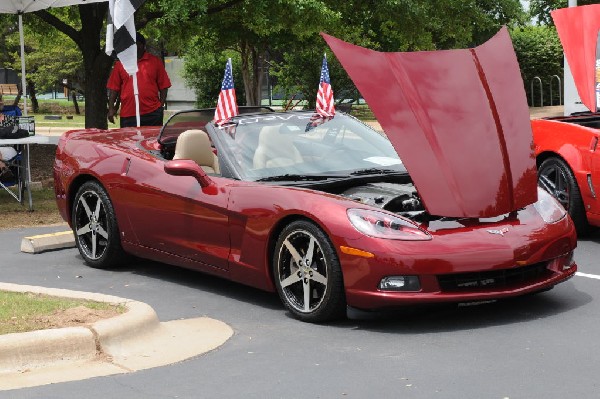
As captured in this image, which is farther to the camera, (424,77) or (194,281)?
(194,281)

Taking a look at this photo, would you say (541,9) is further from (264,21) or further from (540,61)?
(264,21)

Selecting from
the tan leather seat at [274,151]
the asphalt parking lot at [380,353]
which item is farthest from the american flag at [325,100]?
the asphalt parking lot at [380,353]

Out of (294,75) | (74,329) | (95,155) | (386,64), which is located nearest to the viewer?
(74,329)

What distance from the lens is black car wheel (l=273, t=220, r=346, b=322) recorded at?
22.8 ft

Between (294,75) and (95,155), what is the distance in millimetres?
30237

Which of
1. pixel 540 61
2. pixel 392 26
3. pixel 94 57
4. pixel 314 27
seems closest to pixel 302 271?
pixel 314 27

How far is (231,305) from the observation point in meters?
7.82

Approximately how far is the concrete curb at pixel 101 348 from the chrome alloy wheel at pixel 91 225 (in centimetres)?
227

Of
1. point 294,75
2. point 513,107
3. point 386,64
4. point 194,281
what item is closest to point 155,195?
point 194,281

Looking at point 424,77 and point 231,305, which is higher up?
point 424,77

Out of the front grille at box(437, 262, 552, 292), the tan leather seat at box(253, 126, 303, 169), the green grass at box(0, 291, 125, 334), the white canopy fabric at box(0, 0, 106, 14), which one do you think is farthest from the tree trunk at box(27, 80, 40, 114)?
the front grille at box(437, 262, 552, 292)

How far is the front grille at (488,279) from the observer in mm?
6859

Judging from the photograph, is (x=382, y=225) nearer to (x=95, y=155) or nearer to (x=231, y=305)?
(x=231, y=305)

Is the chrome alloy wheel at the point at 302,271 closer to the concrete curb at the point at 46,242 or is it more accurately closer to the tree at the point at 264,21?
the concrete curb at the point at 46,242
